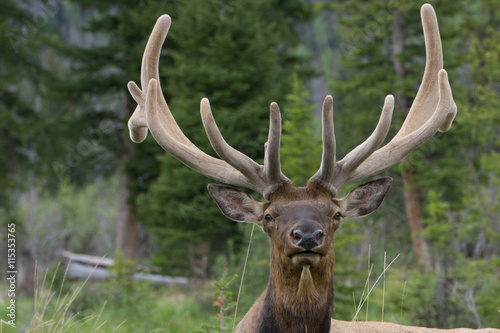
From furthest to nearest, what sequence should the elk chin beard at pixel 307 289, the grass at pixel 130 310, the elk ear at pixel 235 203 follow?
the grass at pixel 130 310, the elk ear at pixel 235 203, the elk chin beard at pixel 307 289

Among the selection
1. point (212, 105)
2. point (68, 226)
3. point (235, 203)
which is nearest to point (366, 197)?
point (235, 203)

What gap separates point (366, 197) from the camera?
15.1ft

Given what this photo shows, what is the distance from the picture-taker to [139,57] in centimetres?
1605

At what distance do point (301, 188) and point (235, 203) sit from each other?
19.5 inches

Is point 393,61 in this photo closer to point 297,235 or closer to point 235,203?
point 235,203

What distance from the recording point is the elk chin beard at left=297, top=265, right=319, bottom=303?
12.9ft

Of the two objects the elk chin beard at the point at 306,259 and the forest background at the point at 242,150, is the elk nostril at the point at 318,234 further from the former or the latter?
the forest background at the point at 242,150

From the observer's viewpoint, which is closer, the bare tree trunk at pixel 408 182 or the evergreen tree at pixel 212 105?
the evergreen tree at pixel 212 105

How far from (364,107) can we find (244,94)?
193 inches

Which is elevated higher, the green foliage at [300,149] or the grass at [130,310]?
the green foliage at [300,149]

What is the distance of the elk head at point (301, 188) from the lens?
3979 millimetres

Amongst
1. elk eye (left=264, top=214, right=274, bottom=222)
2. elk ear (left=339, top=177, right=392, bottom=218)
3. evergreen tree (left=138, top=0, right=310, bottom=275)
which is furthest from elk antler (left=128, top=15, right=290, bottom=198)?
evergreen tree (left=138, top=0, right=310, bottom=275)

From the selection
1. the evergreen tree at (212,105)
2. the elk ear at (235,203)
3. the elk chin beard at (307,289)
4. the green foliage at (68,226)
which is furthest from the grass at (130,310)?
the green foliage at (68,226)

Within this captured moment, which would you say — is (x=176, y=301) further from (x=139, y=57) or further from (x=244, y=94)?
(x=139, y=57)
